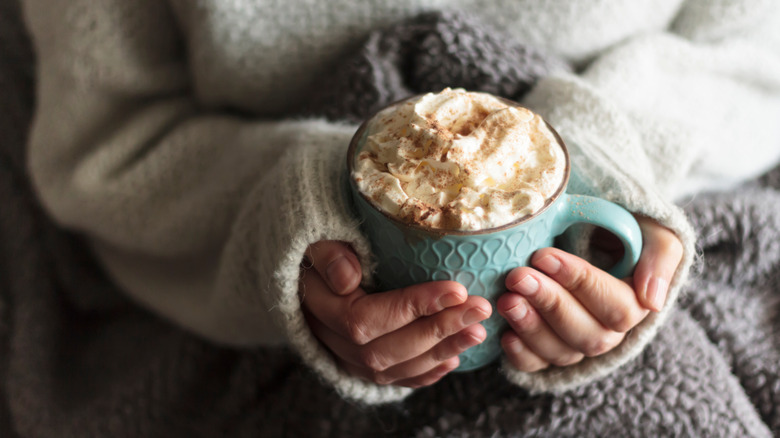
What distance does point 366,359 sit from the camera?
0.53 m

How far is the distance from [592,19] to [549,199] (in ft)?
1.48

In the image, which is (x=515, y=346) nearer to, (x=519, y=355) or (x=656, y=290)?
(x=519, y=355)

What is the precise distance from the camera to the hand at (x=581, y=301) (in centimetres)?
48

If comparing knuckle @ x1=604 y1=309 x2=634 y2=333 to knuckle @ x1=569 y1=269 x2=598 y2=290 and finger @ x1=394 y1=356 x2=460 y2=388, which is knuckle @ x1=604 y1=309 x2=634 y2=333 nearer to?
knuckle @ x1=569 y1=269 x2=598 y2=290

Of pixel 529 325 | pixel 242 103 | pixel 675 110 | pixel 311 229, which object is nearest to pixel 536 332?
pixel 529 325

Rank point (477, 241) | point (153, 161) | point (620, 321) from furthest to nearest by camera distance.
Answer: point (153, 161) → point (620, 321) → point (477, 241)

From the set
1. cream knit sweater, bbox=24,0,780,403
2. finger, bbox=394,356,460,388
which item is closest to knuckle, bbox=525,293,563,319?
finger, bbox=394,356,460,388

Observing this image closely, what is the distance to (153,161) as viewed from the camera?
785 millimetres

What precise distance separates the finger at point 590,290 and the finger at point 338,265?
6.1 inches

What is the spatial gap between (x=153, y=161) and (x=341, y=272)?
1.38ft

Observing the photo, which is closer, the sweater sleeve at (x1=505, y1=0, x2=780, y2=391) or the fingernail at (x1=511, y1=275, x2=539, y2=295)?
the fingernail at (x1=511, y1=275, x2=539, y2=295)

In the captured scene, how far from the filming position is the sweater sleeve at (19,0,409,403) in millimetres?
696

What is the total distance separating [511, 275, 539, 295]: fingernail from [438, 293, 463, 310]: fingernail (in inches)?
1.9

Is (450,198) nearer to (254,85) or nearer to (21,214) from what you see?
(254,85)
